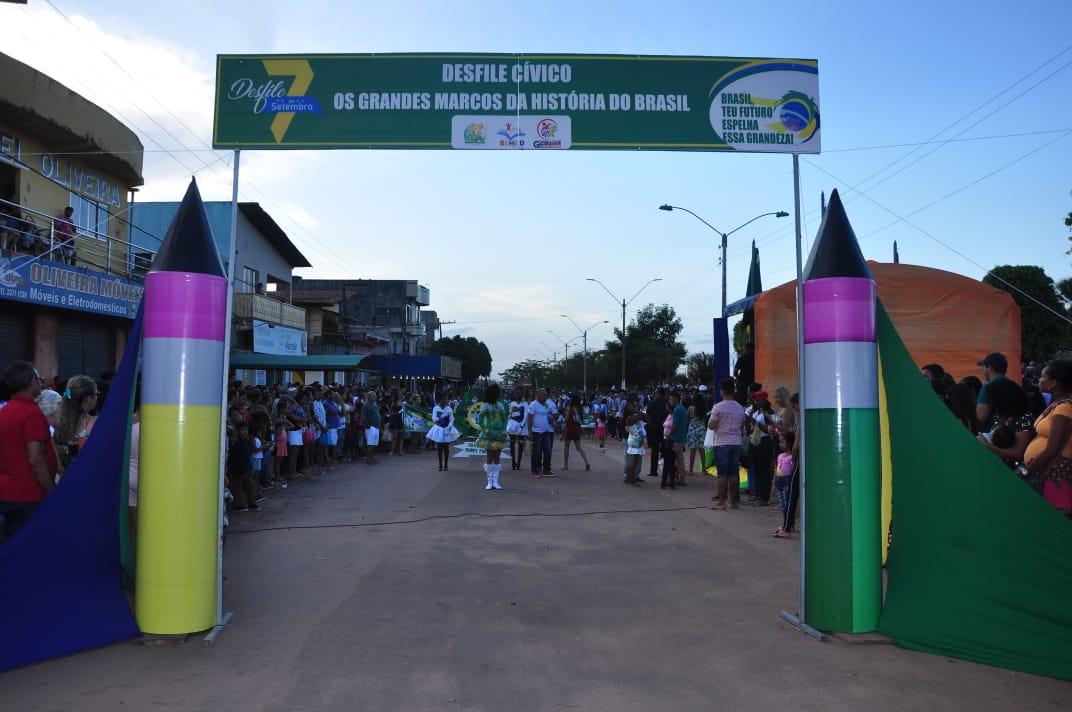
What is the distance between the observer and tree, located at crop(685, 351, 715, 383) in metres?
52.1

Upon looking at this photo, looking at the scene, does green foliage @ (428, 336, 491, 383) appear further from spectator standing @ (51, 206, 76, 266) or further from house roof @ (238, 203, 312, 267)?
spectator standing @ (51, 206, 76, 266)

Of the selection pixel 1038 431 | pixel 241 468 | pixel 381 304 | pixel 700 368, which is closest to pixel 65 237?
pixel 241 468

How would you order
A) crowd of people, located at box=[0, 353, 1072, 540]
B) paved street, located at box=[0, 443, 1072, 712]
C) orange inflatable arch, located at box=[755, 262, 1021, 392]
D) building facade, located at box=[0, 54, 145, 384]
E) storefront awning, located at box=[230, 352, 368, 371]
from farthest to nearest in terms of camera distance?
storefront awning, located at box=[230, 352, 368, 371] → building facade, located at box=[0, 54, 145, 384] → orange inflatable arch, located at box=[755, 262, 1021, 392] → crowd of people, located at box=[0, 353, 1072, 540] → paved street, located at box=[0, 443, 1072, 712]

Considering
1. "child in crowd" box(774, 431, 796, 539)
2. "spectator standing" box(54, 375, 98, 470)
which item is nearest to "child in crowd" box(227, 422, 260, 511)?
"spectator standing" box(54, 375, 98, 470)

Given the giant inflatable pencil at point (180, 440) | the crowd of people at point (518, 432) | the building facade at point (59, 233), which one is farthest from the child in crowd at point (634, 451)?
the building facade at point (59, 233)

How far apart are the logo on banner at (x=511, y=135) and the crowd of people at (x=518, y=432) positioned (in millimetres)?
3706

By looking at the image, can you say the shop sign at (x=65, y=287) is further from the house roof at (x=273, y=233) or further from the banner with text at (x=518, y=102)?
the house roof at (x=273, y=233)

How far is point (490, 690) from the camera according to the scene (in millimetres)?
4414

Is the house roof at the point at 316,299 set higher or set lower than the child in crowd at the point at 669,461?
higher

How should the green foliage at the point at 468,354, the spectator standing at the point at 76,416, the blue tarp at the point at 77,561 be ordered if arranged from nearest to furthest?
1. the blue tarp at the point at 77,561
2. the spectator standing at the point at 76,416
3. the green foliage at the point at 468,354

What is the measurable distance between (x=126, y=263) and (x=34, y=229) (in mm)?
4215

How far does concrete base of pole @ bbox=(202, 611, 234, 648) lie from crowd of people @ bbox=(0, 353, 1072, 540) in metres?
1.27

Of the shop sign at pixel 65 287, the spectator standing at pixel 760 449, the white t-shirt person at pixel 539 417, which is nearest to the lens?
the spectator standing at pixel 760 449

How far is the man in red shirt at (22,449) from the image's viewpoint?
17.0 feet
